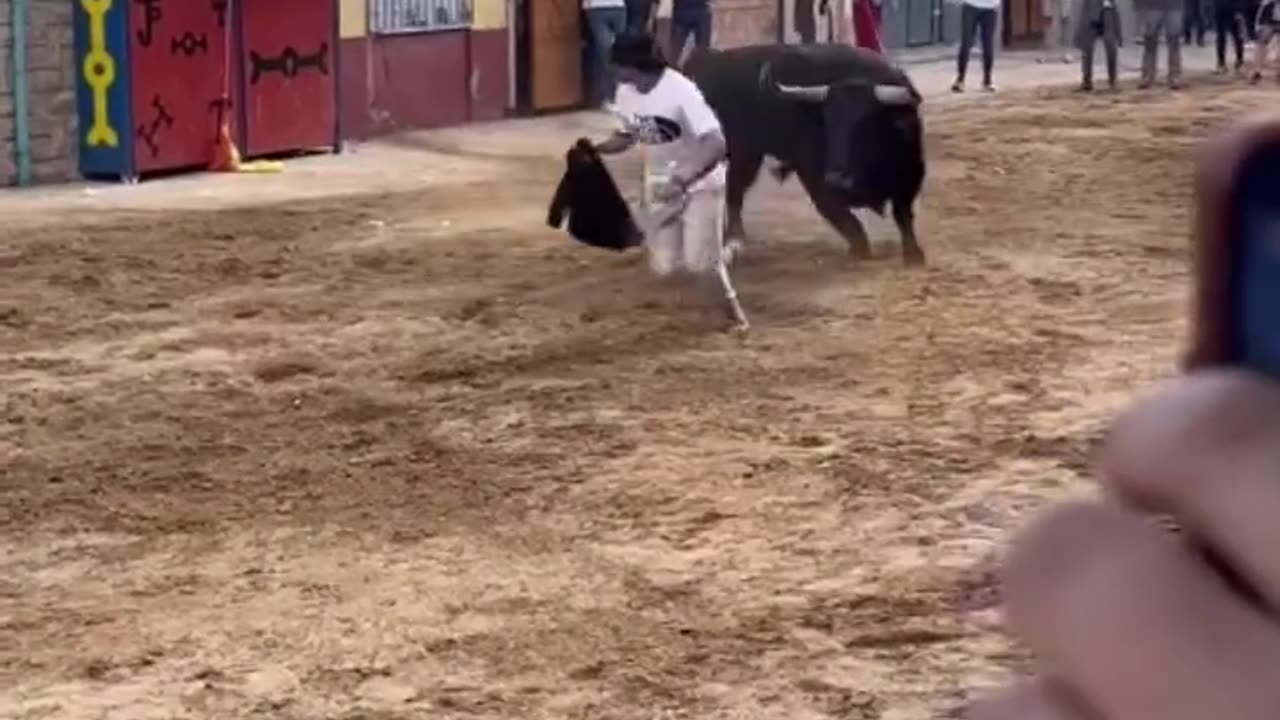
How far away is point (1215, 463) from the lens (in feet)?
2.59

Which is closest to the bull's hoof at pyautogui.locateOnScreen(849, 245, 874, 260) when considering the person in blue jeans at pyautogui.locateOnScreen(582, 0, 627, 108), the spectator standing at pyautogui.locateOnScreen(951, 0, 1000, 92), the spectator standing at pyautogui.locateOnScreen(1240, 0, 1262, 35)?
the person in blue jeans at pyautogui.locateOnScreen(582, 0, 627, 108)

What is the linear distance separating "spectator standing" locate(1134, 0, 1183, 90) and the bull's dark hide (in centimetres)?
1506

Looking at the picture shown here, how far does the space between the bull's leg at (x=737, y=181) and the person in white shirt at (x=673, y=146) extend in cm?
215

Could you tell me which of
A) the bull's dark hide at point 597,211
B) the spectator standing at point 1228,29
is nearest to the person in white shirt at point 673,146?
the bull's dark hide at point 597,211

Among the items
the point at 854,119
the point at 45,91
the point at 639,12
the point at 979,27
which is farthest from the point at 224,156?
the point at 979,27

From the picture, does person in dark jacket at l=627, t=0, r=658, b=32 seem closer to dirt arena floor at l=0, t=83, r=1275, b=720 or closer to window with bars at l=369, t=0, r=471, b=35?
window with bars at l=369, t=0, r=471, b=35

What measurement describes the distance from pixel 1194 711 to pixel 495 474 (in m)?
7.09

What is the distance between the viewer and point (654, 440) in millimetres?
8375

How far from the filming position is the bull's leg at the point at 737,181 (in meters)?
12.7

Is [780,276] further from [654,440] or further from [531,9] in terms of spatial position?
[531,9]

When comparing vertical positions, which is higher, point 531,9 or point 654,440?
point 531,9

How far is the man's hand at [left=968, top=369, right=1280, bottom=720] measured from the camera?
0.76 meters

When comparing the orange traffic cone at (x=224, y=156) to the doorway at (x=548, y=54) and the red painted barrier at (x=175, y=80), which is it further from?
the doorway at (x=548, y=54)

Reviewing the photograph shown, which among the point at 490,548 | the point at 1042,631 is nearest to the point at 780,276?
the point at 490,548
